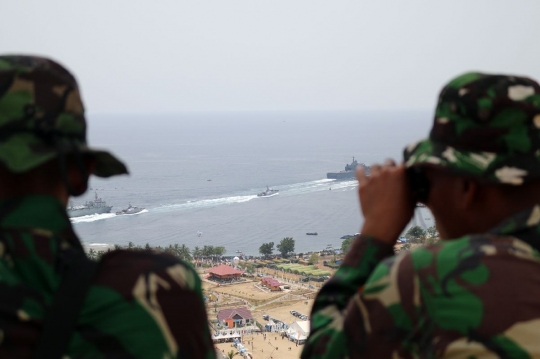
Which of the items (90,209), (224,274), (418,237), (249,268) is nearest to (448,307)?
(418,237)

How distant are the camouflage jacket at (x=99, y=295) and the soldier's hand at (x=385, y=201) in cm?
24

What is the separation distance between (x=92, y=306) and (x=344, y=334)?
0.90ft

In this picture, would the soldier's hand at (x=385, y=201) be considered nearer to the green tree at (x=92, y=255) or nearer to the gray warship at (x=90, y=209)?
the green tree at (x=92, y=255)

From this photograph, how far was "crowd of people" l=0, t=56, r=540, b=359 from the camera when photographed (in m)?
0.60

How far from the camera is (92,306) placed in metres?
0.59

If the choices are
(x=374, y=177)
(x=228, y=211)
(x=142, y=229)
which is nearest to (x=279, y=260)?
(x=142, y=229)

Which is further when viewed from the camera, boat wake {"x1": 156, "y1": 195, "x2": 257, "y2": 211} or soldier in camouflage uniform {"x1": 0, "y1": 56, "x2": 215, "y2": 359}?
boat wake {"x1": 156, "y1": 195, "x2": 257, "y2": 211}

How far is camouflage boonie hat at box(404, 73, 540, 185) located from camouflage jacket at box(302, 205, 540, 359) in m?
0.08

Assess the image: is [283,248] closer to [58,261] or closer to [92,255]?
[92,255]

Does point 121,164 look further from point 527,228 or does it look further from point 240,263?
point 240,263

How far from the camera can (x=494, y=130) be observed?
28.7 inches

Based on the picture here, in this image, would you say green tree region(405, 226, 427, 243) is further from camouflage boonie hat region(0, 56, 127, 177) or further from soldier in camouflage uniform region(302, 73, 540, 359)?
camouflage boonie hat region(0, 56, 127, 177)

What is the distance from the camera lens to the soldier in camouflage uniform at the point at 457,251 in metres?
0.64

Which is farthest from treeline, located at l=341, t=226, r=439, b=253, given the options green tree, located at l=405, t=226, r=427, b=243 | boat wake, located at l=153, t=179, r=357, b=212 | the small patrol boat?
boat wake, located at l=153, t=179, r=357, b=212
